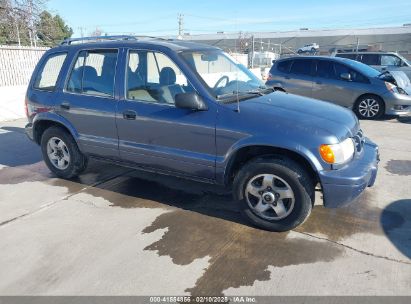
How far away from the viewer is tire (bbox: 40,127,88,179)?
511 cm

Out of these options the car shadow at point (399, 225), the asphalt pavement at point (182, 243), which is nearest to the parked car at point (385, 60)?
the asphalt pavement at point (182, 243)

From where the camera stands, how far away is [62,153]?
528 centimetres

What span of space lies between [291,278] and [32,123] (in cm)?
430

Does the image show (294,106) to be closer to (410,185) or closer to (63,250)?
(410,185)

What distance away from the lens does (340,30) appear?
55375mm

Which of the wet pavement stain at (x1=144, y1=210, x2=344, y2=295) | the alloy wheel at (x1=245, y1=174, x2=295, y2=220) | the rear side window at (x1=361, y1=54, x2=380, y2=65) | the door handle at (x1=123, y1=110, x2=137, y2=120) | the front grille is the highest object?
the rear side window at (x1=361, y1=54, x2=380, y2=65)

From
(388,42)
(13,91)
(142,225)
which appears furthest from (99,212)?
(388,42)


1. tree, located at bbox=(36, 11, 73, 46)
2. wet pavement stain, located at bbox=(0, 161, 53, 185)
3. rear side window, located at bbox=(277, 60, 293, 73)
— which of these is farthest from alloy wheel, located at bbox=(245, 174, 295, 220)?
tree, located at bbox=(36, 11, 73, 46)

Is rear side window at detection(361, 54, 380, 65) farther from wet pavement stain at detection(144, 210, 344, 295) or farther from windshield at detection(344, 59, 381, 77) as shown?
wet pavement stain at detection(144, 210, 344, 295)

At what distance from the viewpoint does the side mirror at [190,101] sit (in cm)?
368

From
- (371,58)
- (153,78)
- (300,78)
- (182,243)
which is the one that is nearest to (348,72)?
(300,78)

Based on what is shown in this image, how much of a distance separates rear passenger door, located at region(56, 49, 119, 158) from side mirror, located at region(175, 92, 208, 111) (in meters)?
1.06

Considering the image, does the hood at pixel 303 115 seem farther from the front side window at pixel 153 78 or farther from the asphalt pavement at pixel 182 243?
the asphalt pavement at pixel 182 243

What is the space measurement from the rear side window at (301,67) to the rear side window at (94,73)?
6754 mm
